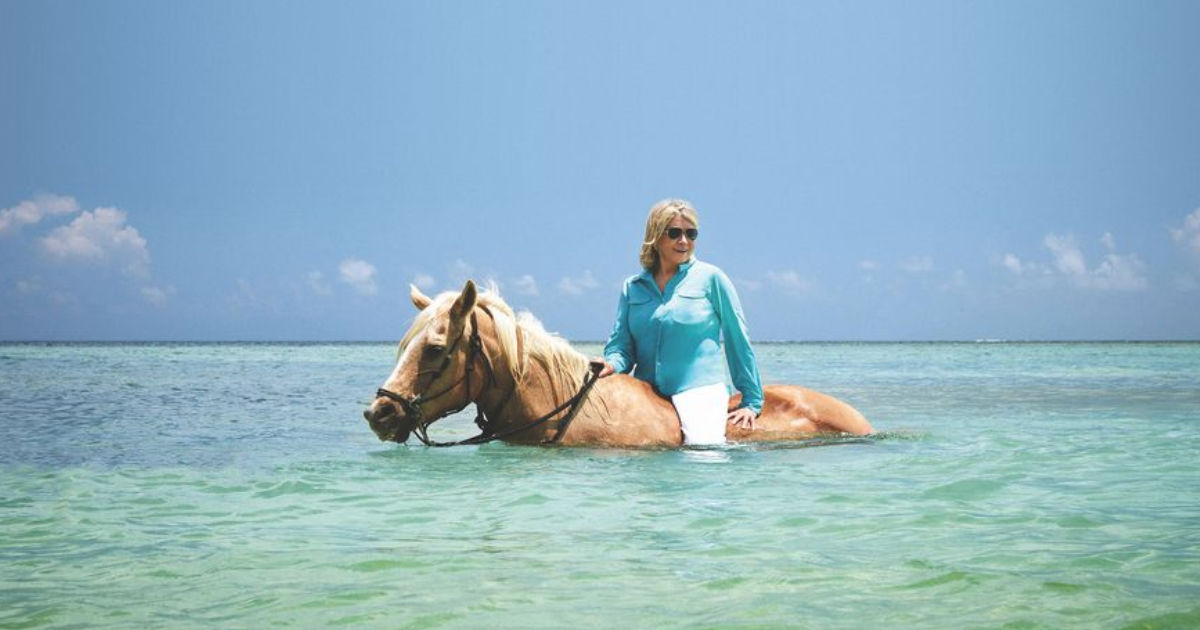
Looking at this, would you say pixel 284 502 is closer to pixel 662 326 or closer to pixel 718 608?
pixel 662 326

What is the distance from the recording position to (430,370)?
20.0ft

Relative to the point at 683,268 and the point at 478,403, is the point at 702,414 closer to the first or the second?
the point at 683,268

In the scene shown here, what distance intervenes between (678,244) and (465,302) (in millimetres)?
1429

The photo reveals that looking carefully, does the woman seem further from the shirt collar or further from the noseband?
the noseband

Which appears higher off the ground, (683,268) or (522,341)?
(683,268)

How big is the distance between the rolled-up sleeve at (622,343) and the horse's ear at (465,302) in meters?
1.18

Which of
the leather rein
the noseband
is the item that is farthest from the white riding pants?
the noseband

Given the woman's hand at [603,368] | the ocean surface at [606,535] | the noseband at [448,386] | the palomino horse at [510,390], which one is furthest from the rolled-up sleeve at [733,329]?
the noseband at [448,386]

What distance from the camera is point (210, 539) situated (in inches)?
173

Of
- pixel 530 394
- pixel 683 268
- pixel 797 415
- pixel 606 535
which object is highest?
pixel 683 268

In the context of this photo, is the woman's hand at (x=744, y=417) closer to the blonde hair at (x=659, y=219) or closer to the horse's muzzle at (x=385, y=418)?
the blonde hair at (x=659, y=219)

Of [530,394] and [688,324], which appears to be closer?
[688,324]

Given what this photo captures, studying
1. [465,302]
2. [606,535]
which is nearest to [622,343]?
[465,302]

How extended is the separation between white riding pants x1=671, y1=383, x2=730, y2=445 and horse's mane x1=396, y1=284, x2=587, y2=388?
28.6 inches
